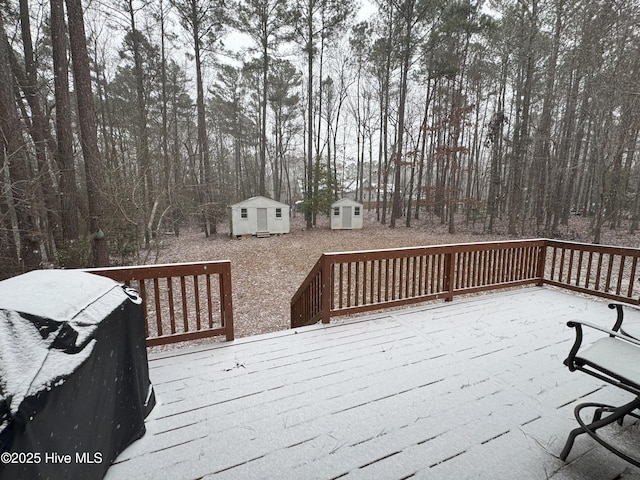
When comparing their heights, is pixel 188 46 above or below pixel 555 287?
above

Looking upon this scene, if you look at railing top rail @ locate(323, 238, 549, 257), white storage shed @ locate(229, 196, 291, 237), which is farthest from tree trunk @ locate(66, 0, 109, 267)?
white storage shed @ locate(229, 196, 291, 237)

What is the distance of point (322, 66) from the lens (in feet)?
55.3

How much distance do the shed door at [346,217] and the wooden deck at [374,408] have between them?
14.3m

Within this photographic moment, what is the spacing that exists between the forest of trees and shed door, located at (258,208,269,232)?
7.89 ft

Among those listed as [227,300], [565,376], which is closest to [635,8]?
[565,376]

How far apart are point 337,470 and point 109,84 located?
54.0 feet

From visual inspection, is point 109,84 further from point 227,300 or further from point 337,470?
point 337,470

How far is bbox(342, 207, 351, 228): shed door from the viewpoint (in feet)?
56.4

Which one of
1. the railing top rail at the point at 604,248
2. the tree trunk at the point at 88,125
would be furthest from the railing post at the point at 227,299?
the tree trunk at the point at 88,125

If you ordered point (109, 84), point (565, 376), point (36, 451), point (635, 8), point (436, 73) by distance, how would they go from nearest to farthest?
point (36, 451) < point (565, 376) < point (635, 8) < point (109, 84) < point (436, 73)

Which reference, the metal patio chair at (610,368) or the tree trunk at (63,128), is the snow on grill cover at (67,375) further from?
the tree trunk at (63,128)

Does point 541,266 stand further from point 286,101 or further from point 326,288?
point 286,101

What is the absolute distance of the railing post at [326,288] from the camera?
324 cm

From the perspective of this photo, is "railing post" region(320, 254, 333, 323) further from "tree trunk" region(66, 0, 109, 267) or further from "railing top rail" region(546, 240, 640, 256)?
"tree trunk" region(66, 0, 109, 267)
